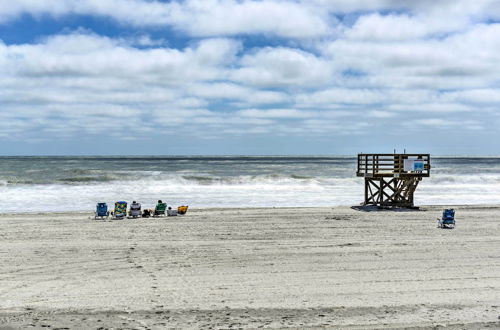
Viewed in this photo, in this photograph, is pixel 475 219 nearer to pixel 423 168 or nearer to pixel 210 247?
pixel 423 168

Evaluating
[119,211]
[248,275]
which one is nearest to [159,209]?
[119,211]

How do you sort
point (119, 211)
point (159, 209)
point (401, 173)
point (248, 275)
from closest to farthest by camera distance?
point (248, 275), point (119, 211), point (159, 209), point (401, 173)

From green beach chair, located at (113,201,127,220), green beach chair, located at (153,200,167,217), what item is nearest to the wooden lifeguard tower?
green beach chair, located at (153,200,167,217)

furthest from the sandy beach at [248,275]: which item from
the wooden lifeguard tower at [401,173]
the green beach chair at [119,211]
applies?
the wooden lifeguard tower at [401,173]

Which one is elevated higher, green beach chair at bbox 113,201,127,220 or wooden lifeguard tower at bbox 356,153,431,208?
wooden lifeguard tower at bbox 356,153,431,208

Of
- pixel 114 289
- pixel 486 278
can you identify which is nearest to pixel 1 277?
pixel 114 289

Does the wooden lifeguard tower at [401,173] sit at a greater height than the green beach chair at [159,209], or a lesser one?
greater

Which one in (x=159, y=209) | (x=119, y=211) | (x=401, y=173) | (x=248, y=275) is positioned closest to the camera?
(x=248, y=275)

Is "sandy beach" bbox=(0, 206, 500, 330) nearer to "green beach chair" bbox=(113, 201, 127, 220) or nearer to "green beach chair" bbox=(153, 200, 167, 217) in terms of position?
"green beach chair" bbox=(113, 201, 127, 220)

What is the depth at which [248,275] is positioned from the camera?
29.4 ft

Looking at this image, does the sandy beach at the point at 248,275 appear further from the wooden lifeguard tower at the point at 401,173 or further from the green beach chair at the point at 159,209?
the wooden lifeguard tower at the point at 401,173

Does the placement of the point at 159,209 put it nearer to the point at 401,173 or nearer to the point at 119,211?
the point at 119,211

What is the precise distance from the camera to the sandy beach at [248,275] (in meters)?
6.71

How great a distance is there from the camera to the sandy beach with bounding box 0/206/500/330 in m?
6.71
